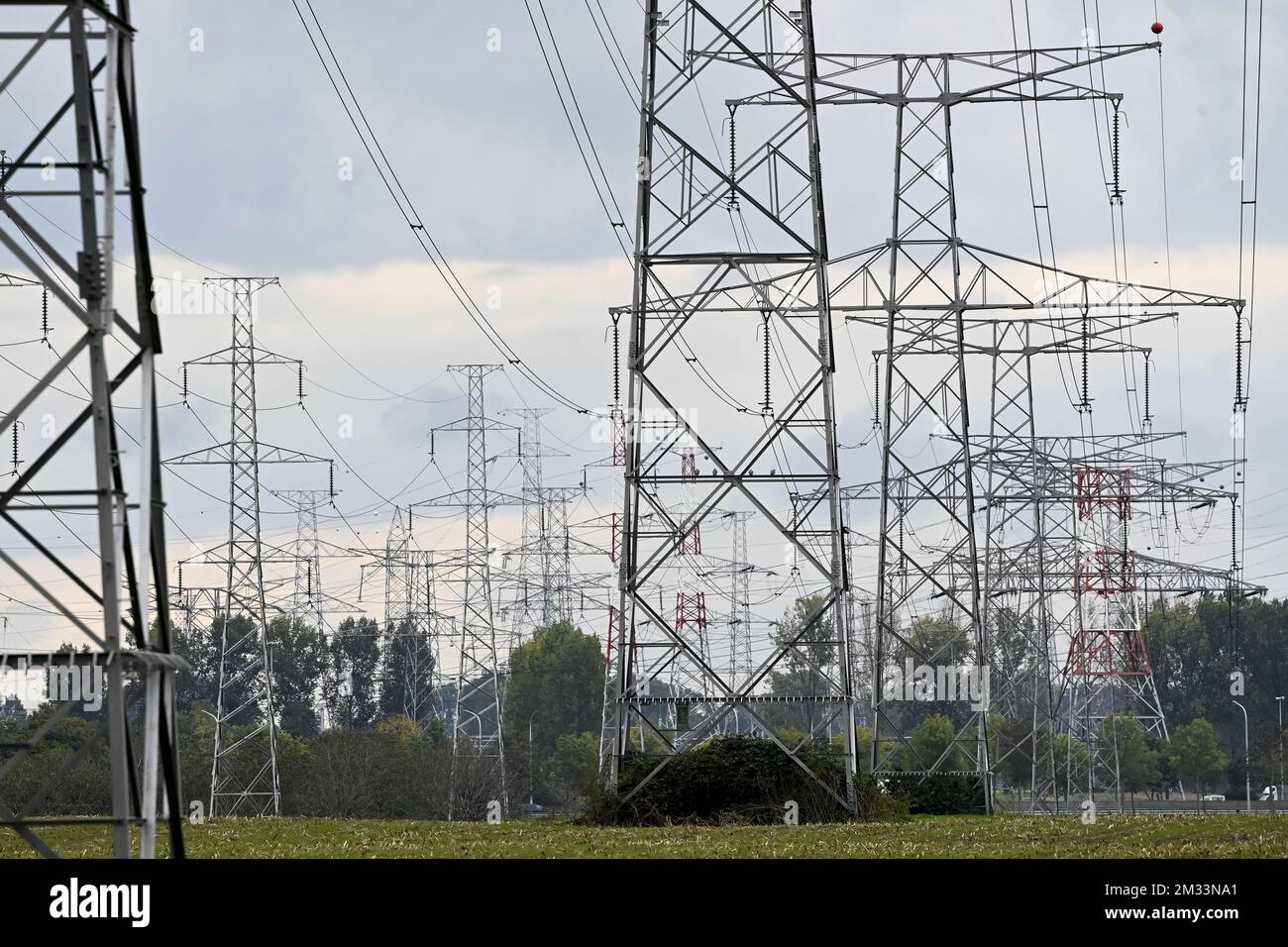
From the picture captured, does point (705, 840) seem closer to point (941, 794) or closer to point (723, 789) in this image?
point (723, 789)

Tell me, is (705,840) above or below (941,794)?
above

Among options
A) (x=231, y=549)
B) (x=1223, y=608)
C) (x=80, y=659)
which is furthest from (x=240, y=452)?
(x=1223, y=608)

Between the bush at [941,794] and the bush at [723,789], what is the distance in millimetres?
9222

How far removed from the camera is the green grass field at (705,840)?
19281mm

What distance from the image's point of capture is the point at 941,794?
3878cm

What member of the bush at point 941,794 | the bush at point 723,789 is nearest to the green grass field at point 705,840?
the bush at point 723,789

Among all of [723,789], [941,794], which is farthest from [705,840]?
[941,794]

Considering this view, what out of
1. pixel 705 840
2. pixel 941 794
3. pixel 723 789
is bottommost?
pixel 941 794

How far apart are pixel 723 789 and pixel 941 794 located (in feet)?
37.8

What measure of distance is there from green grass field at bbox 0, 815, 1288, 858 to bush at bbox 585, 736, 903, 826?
1183mm

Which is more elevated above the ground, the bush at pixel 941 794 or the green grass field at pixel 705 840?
the green grass field at pixel 705 840

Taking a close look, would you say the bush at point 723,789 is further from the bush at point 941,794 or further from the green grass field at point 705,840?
the bush at point 941,794
